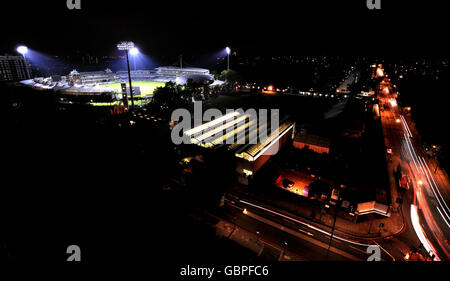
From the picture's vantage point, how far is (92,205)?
10.0m

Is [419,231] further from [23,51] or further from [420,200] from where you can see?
[23,51]

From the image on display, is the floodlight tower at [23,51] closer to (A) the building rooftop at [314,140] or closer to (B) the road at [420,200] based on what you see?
(A) the building rooftop at [314,140]

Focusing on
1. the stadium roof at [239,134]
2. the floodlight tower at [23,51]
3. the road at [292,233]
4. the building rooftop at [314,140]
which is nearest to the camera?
the road at [292,233]

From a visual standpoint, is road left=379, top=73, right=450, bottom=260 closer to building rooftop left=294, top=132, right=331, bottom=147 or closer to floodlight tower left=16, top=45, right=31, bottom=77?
building rooftop left=294, top=132, right=331, bottom=147

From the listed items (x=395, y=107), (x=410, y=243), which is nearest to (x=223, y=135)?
(x=410, y=243)

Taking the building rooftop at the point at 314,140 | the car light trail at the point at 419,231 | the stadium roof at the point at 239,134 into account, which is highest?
the stadium roof at the point at 239,134

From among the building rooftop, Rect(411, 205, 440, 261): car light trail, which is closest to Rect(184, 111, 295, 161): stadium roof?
the building rooftop

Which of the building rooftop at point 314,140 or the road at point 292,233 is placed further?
the building rooftop at point 314,140

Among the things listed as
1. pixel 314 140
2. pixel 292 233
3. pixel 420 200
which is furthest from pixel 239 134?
pixel 420 200

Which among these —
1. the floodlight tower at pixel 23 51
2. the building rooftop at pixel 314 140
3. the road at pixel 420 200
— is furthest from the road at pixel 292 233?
the floodlight tower at pixel 23 51

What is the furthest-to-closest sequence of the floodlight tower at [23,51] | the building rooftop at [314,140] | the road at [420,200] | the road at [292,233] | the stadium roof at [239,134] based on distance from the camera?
the floodlight tower at [23,51] < the building rooftop at [314,140] < the stadium roof at [239,134] < the road at [420,200] < the road at [292,233]
